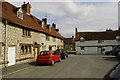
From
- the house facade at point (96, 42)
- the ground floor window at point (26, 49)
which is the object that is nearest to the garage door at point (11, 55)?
the ground floor window at point (26, 49)

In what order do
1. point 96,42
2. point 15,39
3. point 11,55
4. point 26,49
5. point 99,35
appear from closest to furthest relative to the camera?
point 11,55
point 15,39
point 26,49
point 96,42
point 99,35

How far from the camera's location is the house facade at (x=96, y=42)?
6588cm

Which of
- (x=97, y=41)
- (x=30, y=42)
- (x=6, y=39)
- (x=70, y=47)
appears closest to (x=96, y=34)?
(x=97, y=41)

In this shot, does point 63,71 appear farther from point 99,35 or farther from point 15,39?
point 99,35

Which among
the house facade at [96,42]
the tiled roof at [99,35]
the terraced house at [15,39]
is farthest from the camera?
the tiled roof at [99,35]

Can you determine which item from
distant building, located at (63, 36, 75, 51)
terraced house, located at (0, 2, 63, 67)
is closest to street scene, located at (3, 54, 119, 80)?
terraced house, located at (0, 2, 63, 67)

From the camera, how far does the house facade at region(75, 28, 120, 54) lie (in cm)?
6588

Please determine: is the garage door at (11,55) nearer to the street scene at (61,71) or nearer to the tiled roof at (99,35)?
the street scene at (61,71)

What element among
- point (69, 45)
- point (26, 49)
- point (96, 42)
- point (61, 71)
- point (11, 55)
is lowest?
point (61, 71)

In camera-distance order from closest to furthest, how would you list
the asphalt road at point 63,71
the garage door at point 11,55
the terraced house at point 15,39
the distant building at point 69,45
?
the asphalt road at point 63,71
the terraced house at point 15,39
the garage door at point 11,55
the distant building at point 69,45

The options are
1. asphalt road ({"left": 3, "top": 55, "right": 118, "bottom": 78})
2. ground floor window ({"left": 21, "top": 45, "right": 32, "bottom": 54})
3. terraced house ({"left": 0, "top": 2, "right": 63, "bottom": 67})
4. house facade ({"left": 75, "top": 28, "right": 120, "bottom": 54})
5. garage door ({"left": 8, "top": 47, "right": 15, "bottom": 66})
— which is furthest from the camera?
house facade ({"left": 75, "top": 28, "right": 120, "bottom": 54})

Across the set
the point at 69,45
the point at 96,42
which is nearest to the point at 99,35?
the point at 96,42

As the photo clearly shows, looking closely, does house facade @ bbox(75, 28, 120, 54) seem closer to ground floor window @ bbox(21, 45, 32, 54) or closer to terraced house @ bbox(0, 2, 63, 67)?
terraced house @ bbox(0, 2, 63, 67)

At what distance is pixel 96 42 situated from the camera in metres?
66.8
